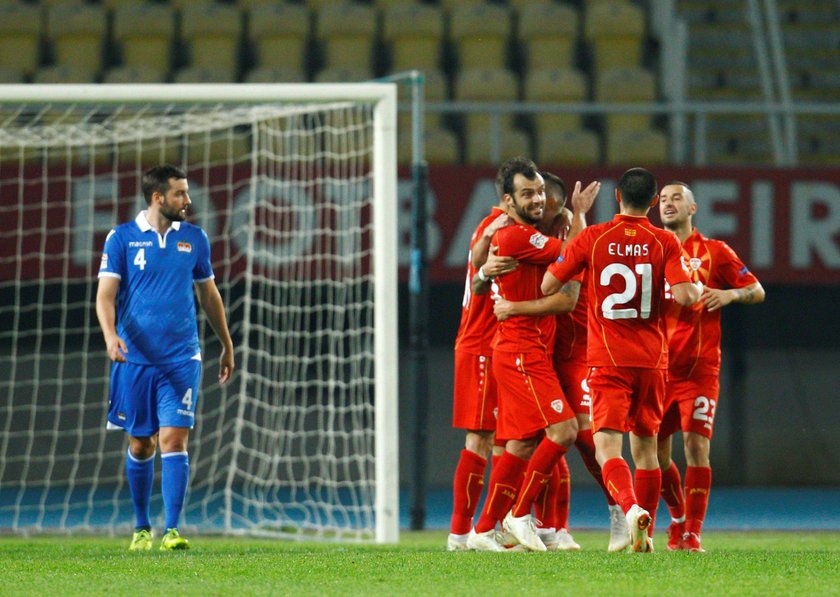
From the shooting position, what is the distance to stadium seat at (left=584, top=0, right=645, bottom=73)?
1269 cm

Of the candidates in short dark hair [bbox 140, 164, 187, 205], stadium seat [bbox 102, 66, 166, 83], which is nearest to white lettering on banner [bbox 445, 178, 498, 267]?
stadium seat [bbox 102, 66, 166, 83]

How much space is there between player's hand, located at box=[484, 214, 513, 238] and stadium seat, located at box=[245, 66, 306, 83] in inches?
239

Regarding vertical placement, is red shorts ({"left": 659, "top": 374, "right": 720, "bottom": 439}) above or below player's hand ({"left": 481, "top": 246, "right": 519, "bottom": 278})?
below

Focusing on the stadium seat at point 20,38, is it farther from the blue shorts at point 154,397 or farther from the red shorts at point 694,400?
the red shorts at point 694,400

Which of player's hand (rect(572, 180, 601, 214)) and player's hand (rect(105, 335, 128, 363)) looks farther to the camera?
player's hand (rect(105, 335, 128, 363))

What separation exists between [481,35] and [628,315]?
24.3 ft

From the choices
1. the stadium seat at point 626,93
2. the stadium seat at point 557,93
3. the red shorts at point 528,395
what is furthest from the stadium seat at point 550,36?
the red shorts at point 528,395

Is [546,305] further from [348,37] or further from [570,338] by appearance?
[348,37]

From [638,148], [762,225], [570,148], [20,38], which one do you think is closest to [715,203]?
[762,225]

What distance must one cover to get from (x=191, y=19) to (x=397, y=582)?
8.83 m

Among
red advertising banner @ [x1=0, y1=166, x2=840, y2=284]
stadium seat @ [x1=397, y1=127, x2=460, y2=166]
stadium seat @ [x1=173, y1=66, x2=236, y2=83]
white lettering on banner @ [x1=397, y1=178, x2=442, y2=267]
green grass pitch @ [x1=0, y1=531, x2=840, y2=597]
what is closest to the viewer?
green grass pitch @ [x1=0, y1=531, x2=840, y2=597]

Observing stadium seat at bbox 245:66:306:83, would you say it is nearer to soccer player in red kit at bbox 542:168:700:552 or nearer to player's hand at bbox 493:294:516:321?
player's hand at bbox 493:294:516:321

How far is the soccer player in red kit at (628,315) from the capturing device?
571 centimetres

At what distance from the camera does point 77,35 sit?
12.6 metres
